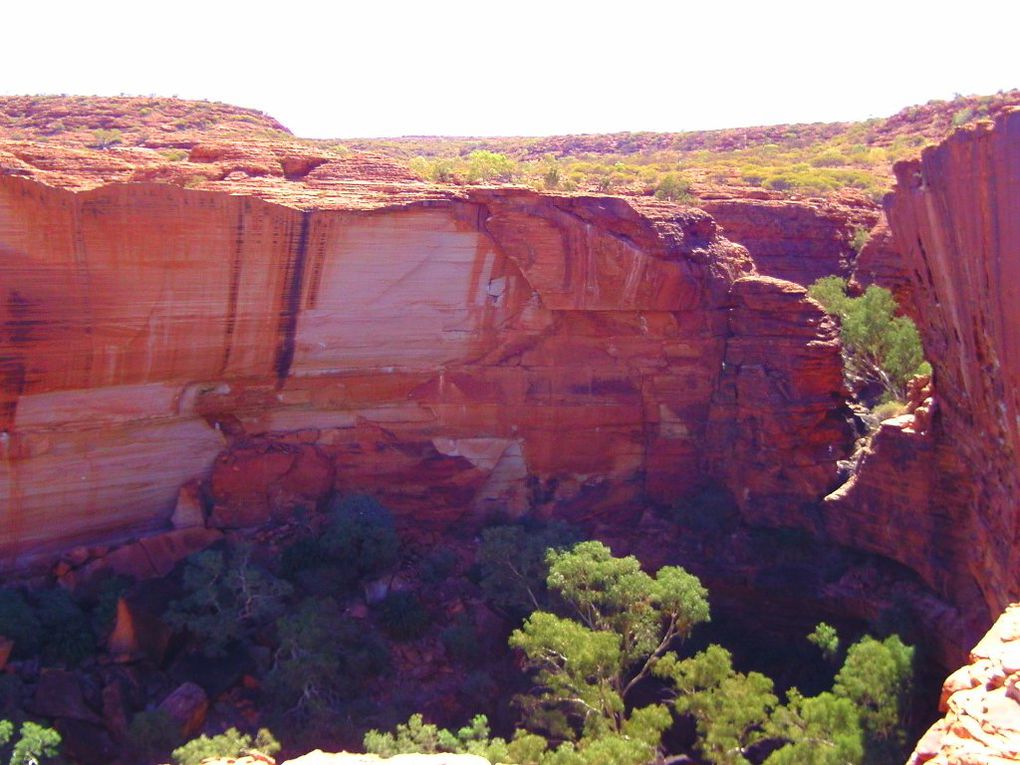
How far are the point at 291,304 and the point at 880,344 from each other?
1245 cm

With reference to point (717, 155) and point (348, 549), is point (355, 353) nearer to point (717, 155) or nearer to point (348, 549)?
point (348, 549)

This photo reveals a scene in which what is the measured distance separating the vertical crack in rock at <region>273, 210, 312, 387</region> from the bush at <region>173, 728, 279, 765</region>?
6.06 m

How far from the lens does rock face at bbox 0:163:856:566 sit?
14.6 metres

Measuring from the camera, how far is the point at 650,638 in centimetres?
1377

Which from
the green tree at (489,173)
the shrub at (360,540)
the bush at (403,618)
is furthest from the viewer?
the green tree at (489,173)

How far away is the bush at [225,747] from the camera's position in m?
11.6

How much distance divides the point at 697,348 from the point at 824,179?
16.0 metres

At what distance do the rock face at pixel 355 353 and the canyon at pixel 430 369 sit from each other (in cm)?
4

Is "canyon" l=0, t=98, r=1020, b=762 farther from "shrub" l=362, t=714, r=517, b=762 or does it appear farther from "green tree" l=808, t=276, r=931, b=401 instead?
"shrub" l=362, t=714, r=517, b=762

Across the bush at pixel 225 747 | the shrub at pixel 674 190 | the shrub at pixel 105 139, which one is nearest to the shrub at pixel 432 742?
the bush at pixel 225 747

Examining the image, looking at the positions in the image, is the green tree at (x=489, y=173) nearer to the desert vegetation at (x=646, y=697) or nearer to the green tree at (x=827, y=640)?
the desert vegetation at (x=646, y=697)

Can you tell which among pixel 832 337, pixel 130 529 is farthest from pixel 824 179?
pixel 130 529

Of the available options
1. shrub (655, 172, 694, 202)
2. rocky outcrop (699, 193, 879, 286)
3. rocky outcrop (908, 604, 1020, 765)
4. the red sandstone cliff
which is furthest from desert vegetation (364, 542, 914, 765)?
rocky outcrop (699, 193, 879, 286)

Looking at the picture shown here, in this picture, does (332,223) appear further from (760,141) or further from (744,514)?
(760,141)
